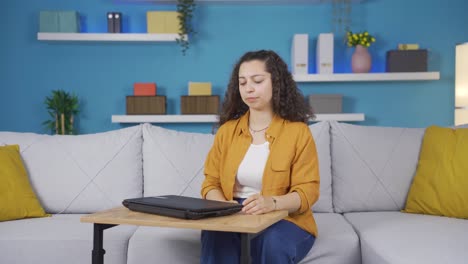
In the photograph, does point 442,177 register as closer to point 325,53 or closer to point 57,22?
point 325,53

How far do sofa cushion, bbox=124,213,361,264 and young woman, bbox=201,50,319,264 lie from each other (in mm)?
117

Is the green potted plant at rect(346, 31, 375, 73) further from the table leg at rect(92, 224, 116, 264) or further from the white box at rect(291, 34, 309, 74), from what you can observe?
the table leg at rect(92, 224, 116, 264)

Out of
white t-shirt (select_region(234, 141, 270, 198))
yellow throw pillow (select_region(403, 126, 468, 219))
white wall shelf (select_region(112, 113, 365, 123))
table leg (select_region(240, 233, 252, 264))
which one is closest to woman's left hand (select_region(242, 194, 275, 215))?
table leg (select_region(240, 233, 252, 264))

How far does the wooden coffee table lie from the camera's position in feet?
4.17

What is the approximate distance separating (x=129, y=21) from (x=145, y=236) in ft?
7.17

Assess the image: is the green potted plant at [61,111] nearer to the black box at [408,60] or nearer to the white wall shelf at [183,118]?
the white wall shelf at [183,118]

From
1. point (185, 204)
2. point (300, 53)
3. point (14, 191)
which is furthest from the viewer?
point (300, 53)

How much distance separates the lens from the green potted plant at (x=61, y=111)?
362cm

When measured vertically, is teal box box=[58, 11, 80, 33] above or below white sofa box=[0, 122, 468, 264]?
above

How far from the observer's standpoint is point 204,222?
1310 mm

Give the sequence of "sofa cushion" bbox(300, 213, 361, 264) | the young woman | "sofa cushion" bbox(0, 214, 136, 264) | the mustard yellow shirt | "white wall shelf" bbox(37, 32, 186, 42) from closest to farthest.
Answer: the young woman, the mustard yellow shirt, "sofa cushion" bbox(300, 213, 361, 264), "sofa cushion" bbox(0, 214, 136, 264), "white wall shelf" bbox(37, 32, 186, 42)

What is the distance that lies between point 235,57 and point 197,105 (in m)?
0.48

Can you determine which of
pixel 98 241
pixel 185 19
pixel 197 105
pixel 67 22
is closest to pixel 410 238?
pixel 98 241

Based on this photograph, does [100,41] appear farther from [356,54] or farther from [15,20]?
[356,54]
